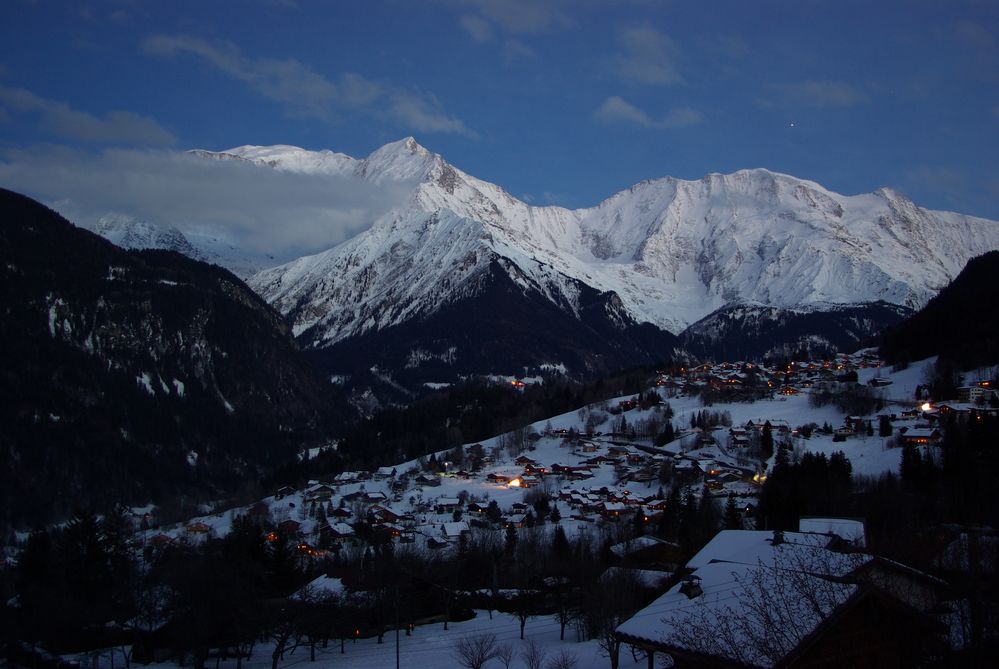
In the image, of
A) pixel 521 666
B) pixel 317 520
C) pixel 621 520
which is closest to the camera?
pixel 521 666

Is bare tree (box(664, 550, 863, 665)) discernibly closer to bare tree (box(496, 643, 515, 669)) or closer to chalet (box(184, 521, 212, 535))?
bare tree (box(496, 643, 515, 669))

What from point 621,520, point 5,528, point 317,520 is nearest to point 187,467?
point 5,528

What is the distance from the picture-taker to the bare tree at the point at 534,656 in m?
32.0

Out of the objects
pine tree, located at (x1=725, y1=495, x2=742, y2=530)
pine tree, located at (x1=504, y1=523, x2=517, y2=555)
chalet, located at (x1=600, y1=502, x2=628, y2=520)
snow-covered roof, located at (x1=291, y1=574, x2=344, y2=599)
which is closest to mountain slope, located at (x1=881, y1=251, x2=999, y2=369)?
chalet, located at (x1=600, y1=502, x2=628, y2=520)

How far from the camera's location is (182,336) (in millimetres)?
184750

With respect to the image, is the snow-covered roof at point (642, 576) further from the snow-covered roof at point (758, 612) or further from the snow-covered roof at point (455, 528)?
the snow-covered roof at point (455, 528)

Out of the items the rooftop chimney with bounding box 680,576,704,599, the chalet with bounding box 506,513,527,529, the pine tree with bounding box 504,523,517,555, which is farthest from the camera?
the chalet with bounding box 506,513,527,529

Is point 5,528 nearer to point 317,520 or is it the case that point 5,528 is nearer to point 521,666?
point 317,520

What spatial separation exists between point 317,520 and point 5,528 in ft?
154

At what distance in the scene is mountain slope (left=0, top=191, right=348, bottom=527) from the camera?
436 feet

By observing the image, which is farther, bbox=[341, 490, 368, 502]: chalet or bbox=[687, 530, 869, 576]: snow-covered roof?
bbox=[341, 490, 368, 502]: chalet

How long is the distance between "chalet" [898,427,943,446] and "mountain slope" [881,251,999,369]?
3724 cm

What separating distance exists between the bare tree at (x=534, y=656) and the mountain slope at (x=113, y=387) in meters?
98.3

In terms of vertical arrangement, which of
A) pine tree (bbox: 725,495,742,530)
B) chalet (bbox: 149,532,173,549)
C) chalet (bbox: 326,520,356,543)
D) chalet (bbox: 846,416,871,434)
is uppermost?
chalet (bbox: 846,416,871,434)
